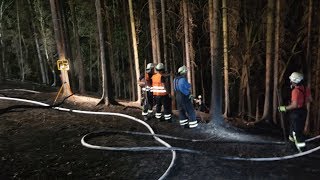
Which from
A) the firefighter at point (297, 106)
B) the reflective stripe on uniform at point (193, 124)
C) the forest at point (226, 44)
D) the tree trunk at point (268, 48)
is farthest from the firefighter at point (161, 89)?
the tree trunk at point (268, 48)

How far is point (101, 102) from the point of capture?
14.5 meters

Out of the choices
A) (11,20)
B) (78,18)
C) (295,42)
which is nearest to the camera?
(295,42)

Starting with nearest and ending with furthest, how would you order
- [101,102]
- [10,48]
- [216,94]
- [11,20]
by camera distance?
[216,94], [101,102], [11,20], [10,48]

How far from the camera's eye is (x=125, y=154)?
8.37 m

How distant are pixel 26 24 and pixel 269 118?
29170mm

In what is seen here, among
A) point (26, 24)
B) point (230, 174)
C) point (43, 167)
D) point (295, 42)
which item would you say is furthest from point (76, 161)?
point (26, 24)

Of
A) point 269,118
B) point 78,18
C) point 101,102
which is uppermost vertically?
point 78,18

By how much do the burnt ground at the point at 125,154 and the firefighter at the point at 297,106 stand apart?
40cm

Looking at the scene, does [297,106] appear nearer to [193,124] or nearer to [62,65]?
[193,124]

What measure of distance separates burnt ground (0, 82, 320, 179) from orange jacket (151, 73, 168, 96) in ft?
3.38

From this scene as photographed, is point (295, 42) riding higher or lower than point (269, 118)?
higher

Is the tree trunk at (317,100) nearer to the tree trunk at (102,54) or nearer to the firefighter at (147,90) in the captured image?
the firefighter at (147,90)

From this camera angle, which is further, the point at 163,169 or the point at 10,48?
the point at 10,48

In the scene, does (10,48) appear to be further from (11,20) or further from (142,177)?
(142,177)
